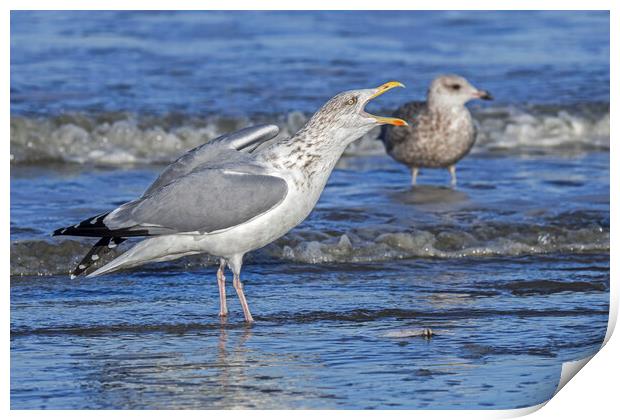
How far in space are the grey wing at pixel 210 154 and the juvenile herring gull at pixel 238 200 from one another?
0.03 metres

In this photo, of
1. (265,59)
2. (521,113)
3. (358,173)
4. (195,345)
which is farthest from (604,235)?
(265,59)

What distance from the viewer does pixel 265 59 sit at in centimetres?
1472

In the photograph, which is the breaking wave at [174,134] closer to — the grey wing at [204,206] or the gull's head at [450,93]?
the gull's head at [450,93]

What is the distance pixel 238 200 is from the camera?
20.2 feet

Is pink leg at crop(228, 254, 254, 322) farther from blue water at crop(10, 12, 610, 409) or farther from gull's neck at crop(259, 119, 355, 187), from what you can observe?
gull's neck at crop(259, 119, 355, 187)

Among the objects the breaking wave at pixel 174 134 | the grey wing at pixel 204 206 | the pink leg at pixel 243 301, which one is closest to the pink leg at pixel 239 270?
the pink leg at pixel 243 301

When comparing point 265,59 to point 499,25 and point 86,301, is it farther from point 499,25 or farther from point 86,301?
point 86,301

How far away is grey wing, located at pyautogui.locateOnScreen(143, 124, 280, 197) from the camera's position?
21.5 feet

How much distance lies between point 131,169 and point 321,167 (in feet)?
16.5

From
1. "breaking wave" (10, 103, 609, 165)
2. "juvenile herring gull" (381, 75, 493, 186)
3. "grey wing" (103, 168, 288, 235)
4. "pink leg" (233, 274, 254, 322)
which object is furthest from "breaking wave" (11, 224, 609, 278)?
"breaking wave" (10, 103, 609, 165)

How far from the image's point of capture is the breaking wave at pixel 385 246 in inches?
307

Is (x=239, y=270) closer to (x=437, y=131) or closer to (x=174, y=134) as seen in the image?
(x=437, y=131)

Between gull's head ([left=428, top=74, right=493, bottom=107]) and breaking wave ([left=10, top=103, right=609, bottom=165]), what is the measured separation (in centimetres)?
113
